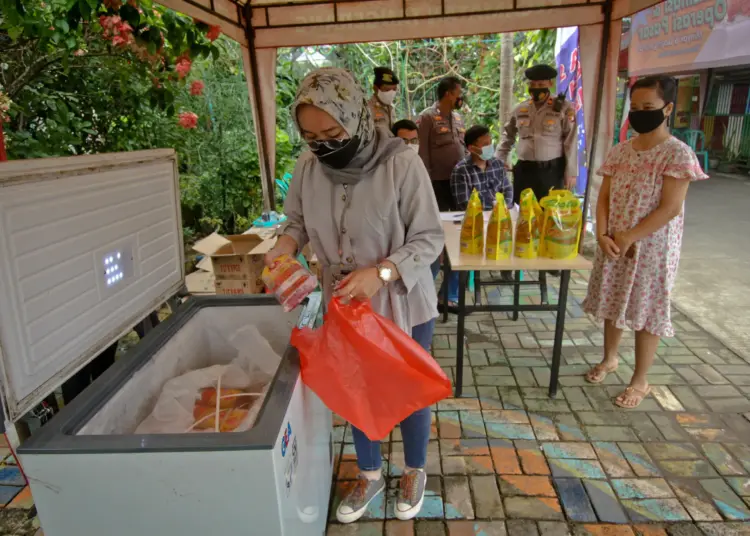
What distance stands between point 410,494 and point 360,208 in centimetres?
130

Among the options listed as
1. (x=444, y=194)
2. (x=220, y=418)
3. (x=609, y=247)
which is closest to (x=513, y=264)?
(x=609, y=247)

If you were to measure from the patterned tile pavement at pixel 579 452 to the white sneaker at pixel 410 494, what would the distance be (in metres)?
0.04

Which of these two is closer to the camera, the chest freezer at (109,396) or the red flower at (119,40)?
the chest freezer at (109,396)

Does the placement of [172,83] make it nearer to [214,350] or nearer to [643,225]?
[214,350]

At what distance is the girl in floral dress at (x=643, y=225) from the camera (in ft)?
7.85

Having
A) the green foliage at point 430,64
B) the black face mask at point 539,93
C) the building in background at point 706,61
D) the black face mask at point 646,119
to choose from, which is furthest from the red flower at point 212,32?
the building in background at point 706,61

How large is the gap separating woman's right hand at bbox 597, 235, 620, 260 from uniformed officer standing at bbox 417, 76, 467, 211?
83.0 inches

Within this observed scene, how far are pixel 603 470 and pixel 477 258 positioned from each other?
4.05 ft

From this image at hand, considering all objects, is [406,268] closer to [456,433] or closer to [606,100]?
[456,433]

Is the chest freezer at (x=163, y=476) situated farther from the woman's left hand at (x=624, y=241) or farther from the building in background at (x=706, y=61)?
the building in background at (x=706, y=61)

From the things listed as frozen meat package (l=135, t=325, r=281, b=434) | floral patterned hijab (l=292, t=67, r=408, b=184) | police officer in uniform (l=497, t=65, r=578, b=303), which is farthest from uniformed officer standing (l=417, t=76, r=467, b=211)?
frozen meat package (l=135, t=325, r=281, b=434)

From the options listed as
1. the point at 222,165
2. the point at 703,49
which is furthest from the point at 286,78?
the point at 703,49

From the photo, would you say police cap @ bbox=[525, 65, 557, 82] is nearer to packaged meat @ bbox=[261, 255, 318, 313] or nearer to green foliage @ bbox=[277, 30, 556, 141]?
packaged meat @ bbox=[261, 255, 318, 313]

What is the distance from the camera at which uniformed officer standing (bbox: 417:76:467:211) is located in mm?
4585
